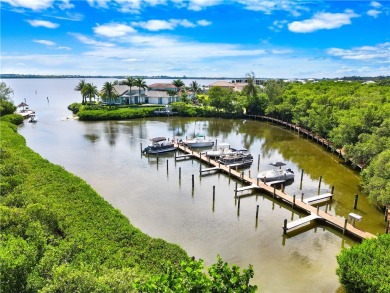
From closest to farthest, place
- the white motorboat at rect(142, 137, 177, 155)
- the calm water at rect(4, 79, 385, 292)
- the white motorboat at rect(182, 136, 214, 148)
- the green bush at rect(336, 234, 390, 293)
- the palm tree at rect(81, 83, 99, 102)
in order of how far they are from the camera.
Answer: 1. the green bush at rect(336, 234, 390, 293)
2. the calm water at rect(4, 79, 385, 292)
3. the white motorboat at rect(142, 137, 177, 155)
4. the white motorboat at rect(182, 136, 214, 148)
5. the palm tree at rect(81, 83, 99, 102)

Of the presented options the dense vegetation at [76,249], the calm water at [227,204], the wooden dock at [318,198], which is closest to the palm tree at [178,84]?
the calm water at [227,204]

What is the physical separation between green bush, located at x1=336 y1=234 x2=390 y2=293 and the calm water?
3.10 metres

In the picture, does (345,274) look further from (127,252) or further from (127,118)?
(127,118)

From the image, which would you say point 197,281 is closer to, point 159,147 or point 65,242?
point 65,242

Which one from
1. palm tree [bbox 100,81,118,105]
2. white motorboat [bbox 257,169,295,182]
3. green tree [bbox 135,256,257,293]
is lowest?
white motorboat [bbox 257,169,295,182]

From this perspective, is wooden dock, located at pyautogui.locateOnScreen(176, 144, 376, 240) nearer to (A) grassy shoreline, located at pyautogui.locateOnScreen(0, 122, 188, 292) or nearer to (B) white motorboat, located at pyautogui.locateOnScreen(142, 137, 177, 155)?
(B) white motorboat, located at pyautogui.locateOnScreen(142, 137, 177, 155)

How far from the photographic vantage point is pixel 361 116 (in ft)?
117

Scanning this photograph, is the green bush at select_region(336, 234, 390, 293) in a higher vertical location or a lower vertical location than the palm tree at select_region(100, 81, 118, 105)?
lower

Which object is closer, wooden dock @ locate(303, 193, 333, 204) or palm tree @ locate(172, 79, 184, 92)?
wooden dock @ locate(303, 193, 333, 204)

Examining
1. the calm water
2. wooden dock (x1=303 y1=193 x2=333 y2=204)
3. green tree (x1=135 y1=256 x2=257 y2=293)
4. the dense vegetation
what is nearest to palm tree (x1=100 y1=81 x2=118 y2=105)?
the calm water

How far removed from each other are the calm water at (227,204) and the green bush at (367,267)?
3.10 meters

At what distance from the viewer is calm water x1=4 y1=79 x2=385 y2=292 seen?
61.4 ft

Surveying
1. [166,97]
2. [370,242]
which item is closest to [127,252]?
[370,242]

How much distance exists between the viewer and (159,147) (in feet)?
135
